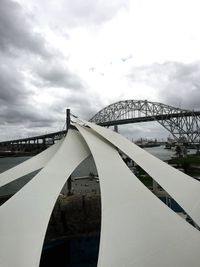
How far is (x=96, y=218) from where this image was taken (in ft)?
61.3

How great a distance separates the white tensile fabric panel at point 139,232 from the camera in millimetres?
7562

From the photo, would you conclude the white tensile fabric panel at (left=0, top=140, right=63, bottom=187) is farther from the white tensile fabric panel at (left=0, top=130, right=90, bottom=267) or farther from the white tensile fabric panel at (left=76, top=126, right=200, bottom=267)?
the white tensile fabric panel at (left=76, top=126, right=200, bottom=267)

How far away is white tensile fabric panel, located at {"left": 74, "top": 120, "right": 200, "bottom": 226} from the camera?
9.70 metres

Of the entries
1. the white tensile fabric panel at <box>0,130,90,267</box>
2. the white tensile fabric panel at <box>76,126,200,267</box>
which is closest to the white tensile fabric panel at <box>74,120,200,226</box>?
the white tensile fabric panel at <box>76,126,200,267</box>

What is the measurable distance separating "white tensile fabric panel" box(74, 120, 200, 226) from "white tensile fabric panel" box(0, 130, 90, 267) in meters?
2.85

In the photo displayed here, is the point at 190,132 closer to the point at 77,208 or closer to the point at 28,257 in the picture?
the point at 77,208

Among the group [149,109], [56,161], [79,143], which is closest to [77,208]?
[79,143]

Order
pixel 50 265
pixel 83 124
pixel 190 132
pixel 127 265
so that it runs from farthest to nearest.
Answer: pixel 190 132 < pixel 83 124 < pixel 50 265 < pixel 127 265

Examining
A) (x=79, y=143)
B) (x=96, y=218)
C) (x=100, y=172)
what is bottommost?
(x=96, y=218)

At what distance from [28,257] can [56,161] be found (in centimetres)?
537

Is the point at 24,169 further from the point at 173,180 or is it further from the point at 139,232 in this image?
the point at 139,232

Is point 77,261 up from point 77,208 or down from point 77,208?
down

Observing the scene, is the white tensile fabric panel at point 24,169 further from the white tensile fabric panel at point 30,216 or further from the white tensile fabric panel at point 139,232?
the white tensile fabric panel at point 139,232

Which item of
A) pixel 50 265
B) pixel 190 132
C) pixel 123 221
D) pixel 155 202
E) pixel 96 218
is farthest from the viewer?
pixel 190 132
